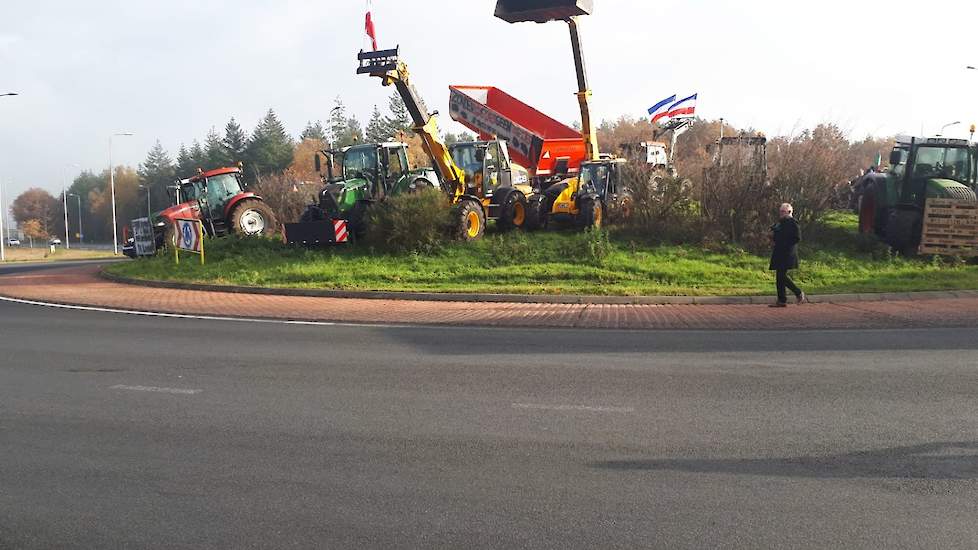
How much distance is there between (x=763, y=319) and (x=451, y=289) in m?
7.42

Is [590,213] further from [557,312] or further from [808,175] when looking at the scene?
[557,312]

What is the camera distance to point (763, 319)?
43.6 ft

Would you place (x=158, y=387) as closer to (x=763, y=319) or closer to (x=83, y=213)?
(x=763, y=319)

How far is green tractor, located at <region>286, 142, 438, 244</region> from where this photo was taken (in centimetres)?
2373

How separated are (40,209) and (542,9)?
507 feet

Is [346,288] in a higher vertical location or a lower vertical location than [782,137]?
lower

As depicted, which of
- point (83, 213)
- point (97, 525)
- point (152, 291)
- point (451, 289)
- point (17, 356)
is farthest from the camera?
point (83, 213)

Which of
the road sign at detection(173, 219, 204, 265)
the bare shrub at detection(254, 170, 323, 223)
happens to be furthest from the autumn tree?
the road sign at detection(173, 219, 204, 265)

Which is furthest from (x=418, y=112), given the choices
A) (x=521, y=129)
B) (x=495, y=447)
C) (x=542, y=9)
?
(x=495, y=447)

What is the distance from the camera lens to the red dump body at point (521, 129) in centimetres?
3067

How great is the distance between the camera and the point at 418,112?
80.0 feet

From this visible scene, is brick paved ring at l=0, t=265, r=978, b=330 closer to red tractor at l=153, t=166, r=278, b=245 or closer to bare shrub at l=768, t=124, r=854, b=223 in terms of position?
bare shrub at l=768, t=124, r=854, b=223

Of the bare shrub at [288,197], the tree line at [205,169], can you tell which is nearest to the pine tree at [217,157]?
the tree line at [205,169]

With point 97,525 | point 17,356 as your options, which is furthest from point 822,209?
point 97,525
